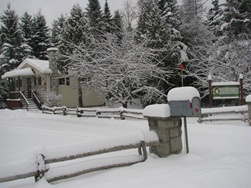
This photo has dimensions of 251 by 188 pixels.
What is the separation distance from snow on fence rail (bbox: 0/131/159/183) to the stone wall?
17cm

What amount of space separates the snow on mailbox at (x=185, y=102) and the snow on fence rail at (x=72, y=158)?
826 millimetres

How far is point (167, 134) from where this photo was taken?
5.10 m

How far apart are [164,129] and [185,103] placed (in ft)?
2.64

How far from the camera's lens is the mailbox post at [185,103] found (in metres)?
4.73

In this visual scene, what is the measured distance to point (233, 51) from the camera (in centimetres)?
1680

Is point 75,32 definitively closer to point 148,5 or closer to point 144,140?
point 148,5

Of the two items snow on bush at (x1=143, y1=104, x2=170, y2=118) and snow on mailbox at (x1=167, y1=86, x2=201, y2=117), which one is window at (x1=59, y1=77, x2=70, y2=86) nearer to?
snow on bush at (x1=143, y1=104, x2=170, y2=118)

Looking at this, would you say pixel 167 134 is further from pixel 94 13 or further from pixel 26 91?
pixel 94 13

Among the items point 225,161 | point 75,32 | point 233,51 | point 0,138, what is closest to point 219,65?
point 233,51

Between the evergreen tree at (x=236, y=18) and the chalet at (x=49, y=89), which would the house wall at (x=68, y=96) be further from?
the evergreen tree at (x=236, y=18)

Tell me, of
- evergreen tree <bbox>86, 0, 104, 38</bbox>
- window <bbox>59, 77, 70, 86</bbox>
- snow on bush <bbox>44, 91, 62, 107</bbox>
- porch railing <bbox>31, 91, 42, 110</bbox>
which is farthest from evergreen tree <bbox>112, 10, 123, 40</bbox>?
porch railing <bbox>31, 91, 42, 110</bbox>

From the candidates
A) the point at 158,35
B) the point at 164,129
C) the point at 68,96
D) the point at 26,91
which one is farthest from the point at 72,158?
the point at 26,91

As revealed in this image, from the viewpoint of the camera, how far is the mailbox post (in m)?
4.73

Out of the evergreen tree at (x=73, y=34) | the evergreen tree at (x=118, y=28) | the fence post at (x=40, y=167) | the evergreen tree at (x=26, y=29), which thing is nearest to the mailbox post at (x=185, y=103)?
the fence post at (x=40, y=167)
